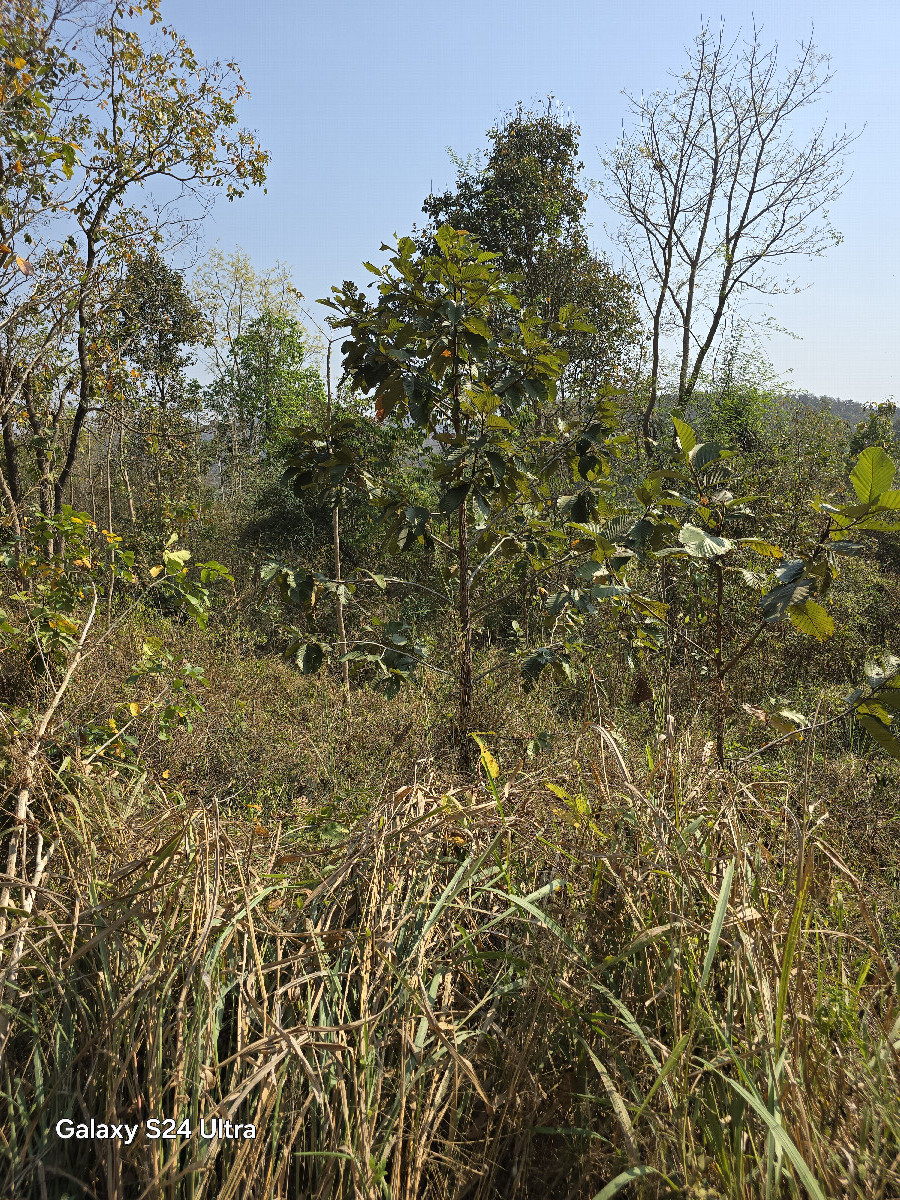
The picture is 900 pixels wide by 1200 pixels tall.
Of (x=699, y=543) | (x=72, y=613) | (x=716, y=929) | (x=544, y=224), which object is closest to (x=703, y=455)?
(x=699, y=543)

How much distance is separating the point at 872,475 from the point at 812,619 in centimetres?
31

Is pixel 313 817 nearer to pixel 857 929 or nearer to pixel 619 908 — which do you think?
pixel 619 908

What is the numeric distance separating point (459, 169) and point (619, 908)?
1274 centimetres

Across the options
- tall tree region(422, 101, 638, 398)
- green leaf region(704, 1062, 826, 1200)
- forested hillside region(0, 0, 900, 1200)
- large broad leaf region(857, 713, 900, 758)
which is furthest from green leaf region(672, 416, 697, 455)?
tall tree region(422, 101, 638, 398)

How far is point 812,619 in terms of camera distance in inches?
57.7

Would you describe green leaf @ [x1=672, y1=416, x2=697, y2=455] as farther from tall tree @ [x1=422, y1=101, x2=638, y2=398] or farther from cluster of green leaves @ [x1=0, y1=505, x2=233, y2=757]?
tall tree @ [x1=422, y1=101, x2=638, y2=398]

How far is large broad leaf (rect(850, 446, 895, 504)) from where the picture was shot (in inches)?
52.4

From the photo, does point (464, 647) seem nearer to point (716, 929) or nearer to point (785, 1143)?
point (716, 929)

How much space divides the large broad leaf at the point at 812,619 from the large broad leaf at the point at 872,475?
23cm

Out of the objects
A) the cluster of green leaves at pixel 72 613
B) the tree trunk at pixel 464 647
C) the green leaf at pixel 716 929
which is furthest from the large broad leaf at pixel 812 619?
the cluster of green leaves at pixel 72 613

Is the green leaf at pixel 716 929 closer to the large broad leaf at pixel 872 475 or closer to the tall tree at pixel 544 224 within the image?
the large broad leaf at pixel 872 475

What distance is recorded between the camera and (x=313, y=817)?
254 centimetres

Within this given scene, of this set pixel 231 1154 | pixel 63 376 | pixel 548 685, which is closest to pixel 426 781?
pixel 231 1154

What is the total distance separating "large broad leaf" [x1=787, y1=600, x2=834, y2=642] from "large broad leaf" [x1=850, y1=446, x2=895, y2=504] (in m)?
0.23
